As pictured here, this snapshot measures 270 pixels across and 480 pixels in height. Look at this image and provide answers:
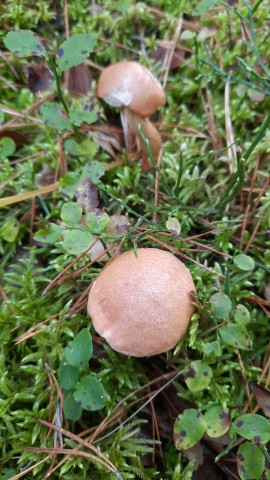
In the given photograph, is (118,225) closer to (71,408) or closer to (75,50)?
(71,408)

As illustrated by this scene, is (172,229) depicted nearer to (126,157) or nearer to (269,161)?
(126,157)

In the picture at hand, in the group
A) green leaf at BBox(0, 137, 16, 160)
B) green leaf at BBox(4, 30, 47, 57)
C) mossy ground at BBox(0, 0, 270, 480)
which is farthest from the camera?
green leaf at BBox(0, 137, 16, 160)

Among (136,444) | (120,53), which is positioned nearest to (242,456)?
(136,444)

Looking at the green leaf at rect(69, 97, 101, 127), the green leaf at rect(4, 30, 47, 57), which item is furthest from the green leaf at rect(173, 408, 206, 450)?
the green leaf at rect(4, 30, 47, 57)

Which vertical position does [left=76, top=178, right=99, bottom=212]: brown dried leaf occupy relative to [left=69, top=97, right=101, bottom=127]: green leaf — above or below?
below

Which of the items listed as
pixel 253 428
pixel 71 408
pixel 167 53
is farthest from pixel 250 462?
pixel 167 53

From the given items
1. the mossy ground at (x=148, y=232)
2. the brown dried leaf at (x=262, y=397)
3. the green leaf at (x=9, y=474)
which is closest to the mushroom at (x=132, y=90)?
the mossy ground at (x=148, y=232)

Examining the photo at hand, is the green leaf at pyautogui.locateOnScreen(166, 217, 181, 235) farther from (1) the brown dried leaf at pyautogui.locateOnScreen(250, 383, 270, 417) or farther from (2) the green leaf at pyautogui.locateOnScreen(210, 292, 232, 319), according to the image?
(1) the brown dried leaf at pyautogui.locateOnScreen(250, 383, 270, 417)
